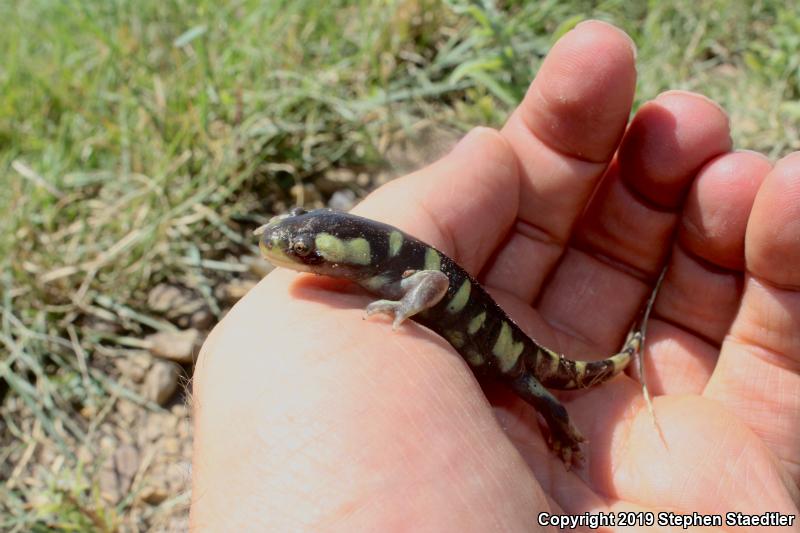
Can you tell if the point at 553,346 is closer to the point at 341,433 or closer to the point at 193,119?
the point at 341,433

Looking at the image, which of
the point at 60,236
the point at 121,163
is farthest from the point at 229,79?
the point at 60,236

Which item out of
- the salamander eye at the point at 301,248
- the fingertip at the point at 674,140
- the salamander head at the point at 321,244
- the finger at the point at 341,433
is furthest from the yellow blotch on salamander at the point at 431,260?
the fingertip at the point at 674,140

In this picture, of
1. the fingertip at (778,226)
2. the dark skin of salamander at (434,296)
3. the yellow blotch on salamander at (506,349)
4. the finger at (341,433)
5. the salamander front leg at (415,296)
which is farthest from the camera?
the yellow blotch on salamander at (506,349)

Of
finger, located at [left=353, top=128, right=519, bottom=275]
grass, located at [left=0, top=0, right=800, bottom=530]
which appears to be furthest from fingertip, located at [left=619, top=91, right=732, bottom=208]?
grass, located at [left=0, top=0, right=800, bottom=530]

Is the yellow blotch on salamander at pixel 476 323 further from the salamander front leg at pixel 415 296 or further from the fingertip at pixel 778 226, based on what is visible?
the fingertip at pixel 778 226

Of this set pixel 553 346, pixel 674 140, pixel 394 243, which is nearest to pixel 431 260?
pixel 394 243

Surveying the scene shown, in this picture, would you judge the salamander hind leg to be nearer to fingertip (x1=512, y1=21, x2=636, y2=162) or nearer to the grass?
fingertip (x1=512, y1=21, x2=636, y2=162)
